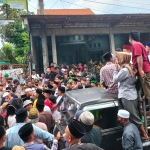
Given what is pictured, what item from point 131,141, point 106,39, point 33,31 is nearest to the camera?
point 131,141

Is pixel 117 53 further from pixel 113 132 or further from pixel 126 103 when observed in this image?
pixel 113 132

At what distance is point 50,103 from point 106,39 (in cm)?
1172

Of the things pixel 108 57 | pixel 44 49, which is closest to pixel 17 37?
pixel 44 49

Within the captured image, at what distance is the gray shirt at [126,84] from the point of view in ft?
11.7

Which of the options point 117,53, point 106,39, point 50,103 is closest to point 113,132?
point 117,53

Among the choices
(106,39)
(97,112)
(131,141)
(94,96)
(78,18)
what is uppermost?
(78,18)

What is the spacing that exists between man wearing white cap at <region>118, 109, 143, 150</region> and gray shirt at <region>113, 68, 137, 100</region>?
342 millimetres

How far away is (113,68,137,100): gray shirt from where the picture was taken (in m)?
3.56

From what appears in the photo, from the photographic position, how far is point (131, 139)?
3.21 meters

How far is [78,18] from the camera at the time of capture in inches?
497

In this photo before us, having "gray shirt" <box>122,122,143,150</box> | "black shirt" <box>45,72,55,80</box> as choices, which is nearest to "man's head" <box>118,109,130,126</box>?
"gray shirt" <box>122,122,143,150</box>

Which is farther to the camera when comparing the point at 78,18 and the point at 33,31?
the point at 33,31

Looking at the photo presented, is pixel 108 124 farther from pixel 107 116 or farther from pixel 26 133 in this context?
pixel 26 133

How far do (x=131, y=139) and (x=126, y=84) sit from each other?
93 centimetres
